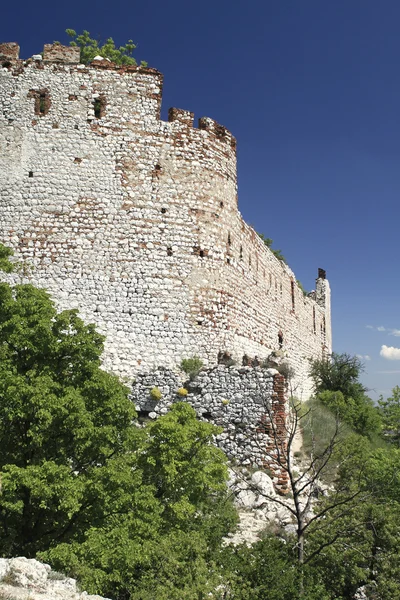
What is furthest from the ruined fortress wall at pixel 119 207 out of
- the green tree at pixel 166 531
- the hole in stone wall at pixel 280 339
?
the hole in stone wall at pixel 280 339

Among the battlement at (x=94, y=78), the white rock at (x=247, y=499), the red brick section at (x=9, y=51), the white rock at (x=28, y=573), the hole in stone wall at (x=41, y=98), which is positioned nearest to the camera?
the white rock at (x=28, y=573)

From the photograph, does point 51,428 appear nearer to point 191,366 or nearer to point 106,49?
point 191,366

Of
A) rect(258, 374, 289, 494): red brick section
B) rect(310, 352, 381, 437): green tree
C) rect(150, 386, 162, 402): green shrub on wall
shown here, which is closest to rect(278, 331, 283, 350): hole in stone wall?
rect(310, 352, 381, 437): green tree

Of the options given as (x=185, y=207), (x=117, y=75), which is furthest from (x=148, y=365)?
(x=117, y=75)

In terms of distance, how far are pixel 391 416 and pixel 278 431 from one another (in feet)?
39.2

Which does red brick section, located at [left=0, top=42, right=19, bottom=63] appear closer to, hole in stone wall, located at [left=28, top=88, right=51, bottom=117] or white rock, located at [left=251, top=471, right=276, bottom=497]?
hole in stone wall, located at [left=28, top=88, right=51, bottom=117]

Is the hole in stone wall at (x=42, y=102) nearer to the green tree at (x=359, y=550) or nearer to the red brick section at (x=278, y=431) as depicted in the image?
the red brick section at (x=278, y=431)

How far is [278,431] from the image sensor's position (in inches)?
576

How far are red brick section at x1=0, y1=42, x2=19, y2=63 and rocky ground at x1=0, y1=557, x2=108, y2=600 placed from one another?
50.9ft

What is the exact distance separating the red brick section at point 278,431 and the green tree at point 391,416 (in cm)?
1105

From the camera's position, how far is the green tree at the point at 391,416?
24.1m

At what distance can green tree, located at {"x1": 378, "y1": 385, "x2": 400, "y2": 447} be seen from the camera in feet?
79.0

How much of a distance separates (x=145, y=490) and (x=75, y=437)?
1578 mm

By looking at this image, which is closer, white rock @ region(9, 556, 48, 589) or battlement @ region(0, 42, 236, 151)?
white rock @ region(9, 556, 48, 589)
